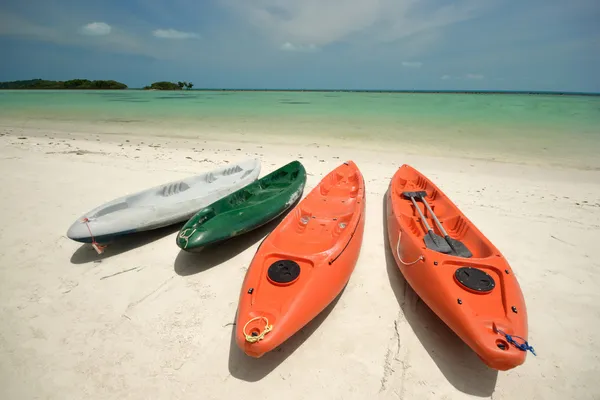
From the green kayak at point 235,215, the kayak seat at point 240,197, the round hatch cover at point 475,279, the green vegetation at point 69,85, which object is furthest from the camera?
the green vegetation at point 69,85

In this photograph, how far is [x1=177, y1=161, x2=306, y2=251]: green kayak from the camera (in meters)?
3.60

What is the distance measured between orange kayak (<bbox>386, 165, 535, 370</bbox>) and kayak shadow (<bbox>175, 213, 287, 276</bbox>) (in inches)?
90.5

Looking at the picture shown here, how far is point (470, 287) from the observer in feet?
8.81

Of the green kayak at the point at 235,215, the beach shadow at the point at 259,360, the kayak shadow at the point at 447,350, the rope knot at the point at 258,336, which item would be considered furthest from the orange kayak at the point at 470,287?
the green kayak at the point at 235,215

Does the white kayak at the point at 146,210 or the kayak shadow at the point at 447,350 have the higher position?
the white kayak at the point at 146,210

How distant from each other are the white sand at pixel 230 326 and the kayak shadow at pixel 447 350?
0.01 metres

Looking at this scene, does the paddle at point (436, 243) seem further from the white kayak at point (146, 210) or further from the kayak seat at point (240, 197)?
the white kayak at point (146, 210)

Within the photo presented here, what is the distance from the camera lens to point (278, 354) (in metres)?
2.58

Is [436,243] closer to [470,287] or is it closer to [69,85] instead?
[470,287]

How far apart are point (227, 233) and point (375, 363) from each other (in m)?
2.40

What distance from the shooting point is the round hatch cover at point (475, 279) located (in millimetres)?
2682

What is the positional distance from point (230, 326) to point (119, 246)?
100.0 inches

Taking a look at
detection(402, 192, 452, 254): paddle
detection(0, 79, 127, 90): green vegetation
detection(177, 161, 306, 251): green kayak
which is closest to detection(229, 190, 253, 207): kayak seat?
detection(177, 161, 306, 251): green kayak

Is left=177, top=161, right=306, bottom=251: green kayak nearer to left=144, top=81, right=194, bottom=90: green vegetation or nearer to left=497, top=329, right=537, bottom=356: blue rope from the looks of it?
left=497, top=329, right=537, bottom=356: blue rope
